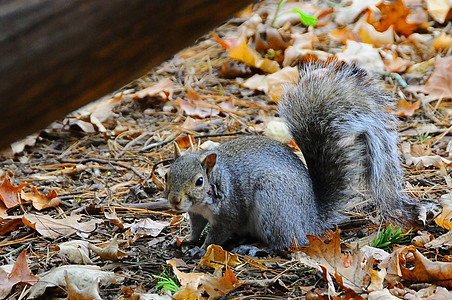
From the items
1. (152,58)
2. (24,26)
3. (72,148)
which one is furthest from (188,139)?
(24,26)

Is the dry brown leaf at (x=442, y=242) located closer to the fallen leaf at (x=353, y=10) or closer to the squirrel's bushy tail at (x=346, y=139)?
the squirrel's bushy tail at (x=346, y=139)

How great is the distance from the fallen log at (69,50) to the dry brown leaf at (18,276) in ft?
4.31

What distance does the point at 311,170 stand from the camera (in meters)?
2.60

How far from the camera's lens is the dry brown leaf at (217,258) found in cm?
226

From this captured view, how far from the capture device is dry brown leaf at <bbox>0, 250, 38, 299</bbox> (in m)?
2.14

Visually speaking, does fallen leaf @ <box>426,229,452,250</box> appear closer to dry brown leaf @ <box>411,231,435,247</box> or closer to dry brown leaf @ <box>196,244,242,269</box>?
dry brown leaf @ <box>411,231,435,247</box>

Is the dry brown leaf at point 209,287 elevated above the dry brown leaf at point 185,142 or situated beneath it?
elevated above

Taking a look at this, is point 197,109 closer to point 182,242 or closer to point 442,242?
point 182,242

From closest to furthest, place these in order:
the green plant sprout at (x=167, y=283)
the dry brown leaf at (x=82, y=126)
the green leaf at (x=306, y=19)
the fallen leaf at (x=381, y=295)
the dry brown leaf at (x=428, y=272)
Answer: the fallen leaf at (x=381, y=295), the dry brown leaf at (x=428, y=272), the green plant sprout at (x=167, y=283), the dry brown leaf at (x=82, y=126), the green leaf at (x=306, y=19)

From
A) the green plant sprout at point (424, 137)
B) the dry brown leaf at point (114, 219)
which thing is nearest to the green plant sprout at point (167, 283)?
the dry brown leaf at point (114, 219)

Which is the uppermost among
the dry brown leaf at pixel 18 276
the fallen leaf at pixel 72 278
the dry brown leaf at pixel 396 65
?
the dry brown leaf at pixel 18 276

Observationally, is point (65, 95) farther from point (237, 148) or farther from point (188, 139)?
point (188, 139)

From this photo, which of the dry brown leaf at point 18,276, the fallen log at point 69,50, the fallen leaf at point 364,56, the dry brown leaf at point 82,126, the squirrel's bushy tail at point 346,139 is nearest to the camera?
the fallen log at point 69,50

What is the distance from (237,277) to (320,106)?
72cm
